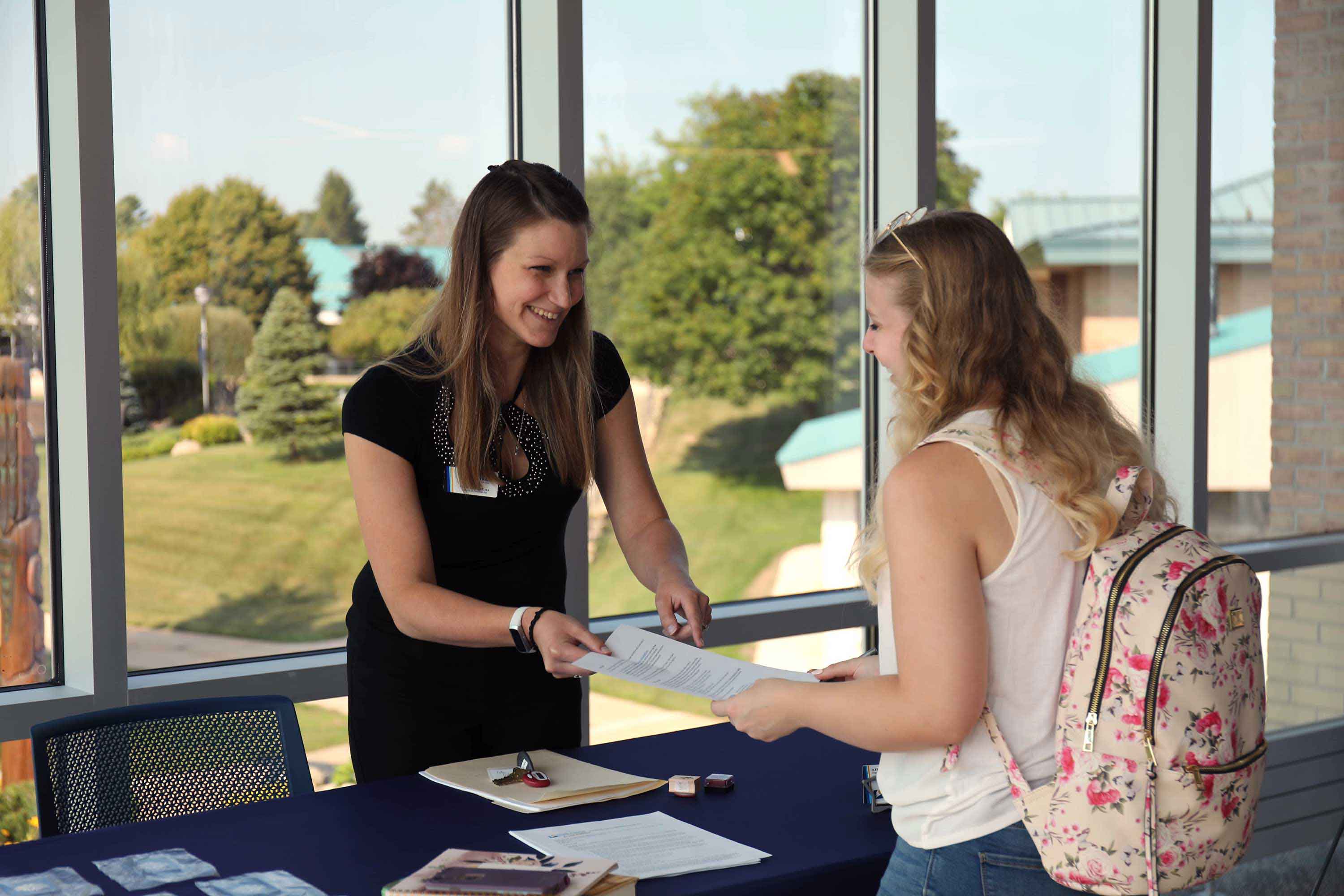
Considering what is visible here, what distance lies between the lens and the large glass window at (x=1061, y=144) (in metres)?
4.16

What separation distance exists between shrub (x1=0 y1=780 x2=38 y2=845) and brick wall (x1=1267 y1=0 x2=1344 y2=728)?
169 inches

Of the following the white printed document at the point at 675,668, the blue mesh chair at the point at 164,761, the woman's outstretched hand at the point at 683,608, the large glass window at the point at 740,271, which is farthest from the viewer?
the large glass window at the point at 740,271

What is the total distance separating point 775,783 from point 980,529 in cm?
84

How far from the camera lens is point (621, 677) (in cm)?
181

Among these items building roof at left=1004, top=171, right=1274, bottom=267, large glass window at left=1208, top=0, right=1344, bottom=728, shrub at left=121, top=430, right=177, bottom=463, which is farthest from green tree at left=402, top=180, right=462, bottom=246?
large glass window at left=1208, top=0, right=1344, bottom=728

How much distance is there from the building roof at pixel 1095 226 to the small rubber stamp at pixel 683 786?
2909mm

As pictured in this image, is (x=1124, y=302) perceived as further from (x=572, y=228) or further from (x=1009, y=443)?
(x=1009, y=443)

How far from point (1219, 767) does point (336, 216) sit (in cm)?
294

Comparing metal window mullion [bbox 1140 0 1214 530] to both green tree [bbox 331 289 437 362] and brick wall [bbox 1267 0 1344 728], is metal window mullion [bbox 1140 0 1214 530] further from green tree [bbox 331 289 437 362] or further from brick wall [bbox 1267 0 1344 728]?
green tree [bbox 331 289 437 362]

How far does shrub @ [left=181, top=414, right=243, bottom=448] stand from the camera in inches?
130

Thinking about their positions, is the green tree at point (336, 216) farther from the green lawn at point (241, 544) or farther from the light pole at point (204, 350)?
the green lawn at point (241, 544)

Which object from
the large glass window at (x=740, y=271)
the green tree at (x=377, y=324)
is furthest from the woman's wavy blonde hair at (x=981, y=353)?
the large glass window at (x=740, y=271)

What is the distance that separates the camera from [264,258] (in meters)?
3.44

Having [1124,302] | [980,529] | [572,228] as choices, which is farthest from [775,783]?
[1124,302]
